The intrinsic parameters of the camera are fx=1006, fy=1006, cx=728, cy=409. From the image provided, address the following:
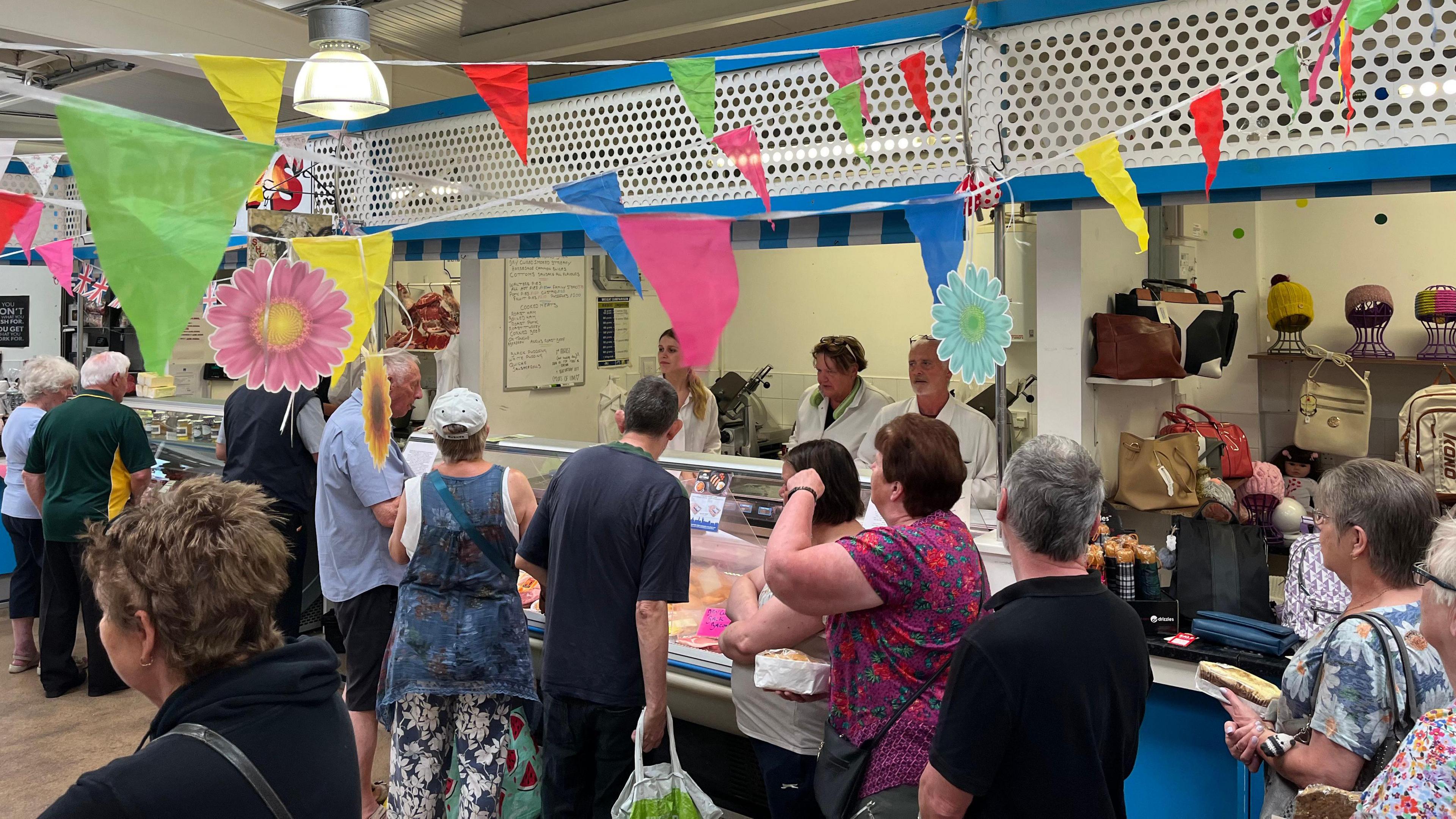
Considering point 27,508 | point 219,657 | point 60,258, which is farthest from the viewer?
point 27,508

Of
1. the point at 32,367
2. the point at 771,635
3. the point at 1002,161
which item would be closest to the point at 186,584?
the point at 771,635

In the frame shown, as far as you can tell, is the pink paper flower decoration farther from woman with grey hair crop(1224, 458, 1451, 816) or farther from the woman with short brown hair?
woman with grey hair crop(1224, 458, 1451, 816)

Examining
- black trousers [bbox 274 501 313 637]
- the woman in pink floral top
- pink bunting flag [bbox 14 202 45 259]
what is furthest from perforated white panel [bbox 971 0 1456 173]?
black trousers [bbox 274 501 313 637]

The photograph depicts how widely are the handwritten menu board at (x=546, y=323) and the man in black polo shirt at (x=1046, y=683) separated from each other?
5.16 m

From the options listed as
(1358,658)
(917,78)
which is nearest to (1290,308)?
(917,78)

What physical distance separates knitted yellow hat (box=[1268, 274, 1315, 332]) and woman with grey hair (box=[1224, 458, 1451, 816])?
3.90m

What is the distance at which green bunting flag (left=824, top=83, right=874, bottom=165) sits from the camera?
2869mm

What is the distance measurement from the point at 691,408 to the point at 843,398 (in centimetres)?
96

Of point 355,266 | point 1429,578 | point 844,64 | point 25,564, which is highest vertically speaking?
point 844,64

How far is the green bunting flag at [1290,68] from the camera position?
2.40 meters

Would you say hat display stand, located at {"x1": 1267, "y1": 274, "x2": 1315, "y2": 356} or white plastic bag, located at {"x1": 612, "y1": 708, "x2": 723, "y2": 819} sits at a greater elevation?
hat display stand, located at {"x1": 1267, "y1": 274, "x2": 1315, "y2": 356}

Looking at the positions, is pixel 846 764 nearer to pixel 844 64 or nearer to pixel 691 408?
pixel 844 64

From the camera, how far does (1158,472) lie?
12.6 ft

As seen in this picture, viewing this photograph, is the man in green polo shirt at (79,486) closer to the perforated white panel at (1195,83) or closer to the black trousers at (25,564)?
the black trousers at (25,564)
